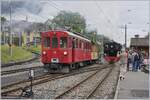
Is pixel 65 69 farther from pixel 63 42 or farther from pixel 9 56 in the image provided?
pixel 9 56

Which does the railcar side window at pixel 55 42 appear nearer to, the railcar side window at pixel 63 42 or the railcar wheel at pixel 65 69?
the railcar side window at pixel 63 42

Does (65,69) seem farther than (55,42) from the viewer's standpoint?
Yes

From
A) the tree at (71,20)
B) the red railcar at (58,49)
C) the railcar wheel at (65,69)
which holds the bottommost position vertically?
the railcar wheel at (65,69)

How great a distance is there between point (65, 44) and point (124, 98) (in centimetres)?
1274

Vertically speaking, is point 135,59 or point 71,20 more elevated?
point 71,20

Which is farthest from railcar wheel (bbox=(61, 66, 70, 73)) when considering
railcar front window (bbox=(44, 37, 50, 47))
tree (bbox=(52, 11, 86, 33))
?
tree (bbox=(52, 11, 86, 33))

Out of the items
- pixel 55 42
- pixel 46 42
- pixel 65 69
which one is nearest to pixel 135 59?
pixel 65 69

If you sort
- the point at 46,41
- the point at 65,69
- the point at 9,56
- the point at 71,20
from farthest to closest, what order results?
the point at 71,20
the point at 9,56
the point at 65,69
the point at 46,41

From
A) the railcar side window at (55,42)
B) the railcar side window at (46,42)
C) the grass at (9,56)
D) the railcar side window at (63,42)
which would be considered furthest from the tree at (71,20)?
the railcar side window at (63,42)

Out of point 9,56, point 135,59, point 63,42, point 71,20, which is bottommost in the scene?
point 9,56

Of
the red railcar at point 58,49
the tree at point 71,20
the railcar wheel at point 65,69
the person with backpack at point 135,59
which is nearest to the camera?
the red railcar at point 58,49

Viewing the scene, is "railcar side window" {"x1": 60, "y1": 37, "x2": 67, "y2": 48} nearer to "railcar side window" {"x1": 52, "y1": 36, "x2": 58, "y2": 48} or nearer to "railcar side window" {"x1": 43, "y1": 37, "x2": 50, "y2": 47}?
"railcar side window" {"x1": 52, "y1": 36, "x2": 58, "y2": 48}

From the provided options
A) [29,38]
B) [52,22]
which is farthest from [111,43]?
[29,38]

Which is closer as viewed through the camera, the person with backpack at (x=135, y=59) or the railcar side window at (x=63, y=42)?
the railcar side window at (x=63, y=42)
